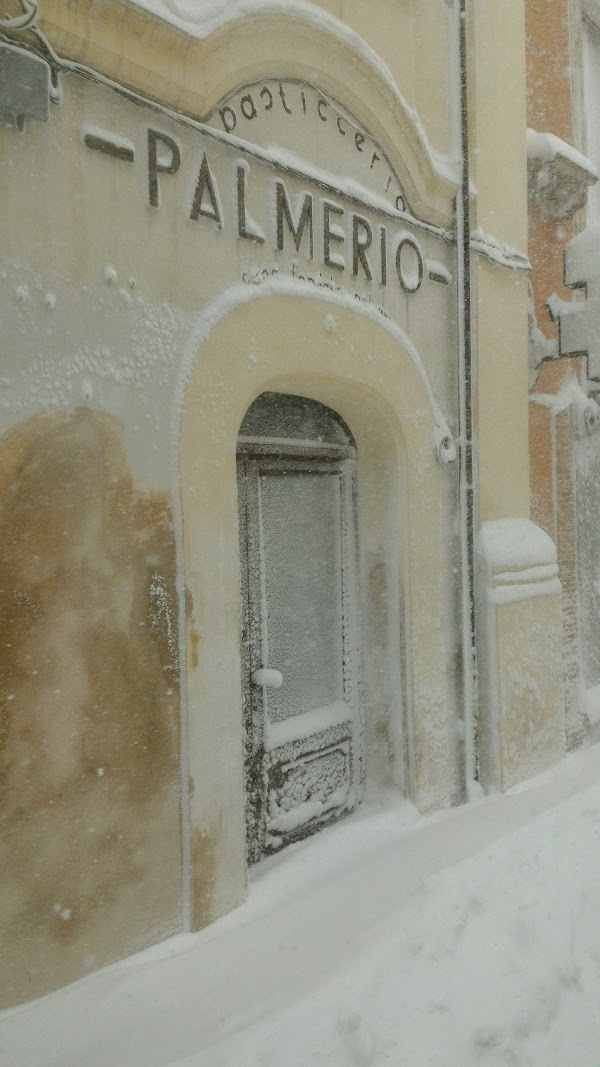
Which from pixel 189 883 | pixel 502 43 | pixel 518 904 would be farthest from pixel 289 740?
pixel 502 43

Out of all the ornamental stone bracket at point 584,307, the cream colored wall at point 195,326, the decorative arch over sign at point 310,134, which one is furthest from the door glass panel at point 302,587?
the ornamental stone bracket at point 584,307

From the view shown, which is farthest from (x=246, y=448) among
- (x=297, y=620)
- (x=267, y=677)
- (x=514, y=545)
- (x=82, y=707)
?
(x=514, y=545)

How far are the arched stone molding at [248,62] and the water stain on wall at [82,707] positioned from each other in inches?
50.3

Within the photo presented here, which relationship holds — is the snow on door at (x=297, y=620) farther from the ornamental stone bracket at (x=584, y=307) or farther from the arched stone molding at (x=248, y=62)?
the ornamental stone bracket at (x=584, y=307)

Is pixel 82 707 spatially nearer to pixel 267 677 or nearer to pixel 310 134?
pixel 267 677

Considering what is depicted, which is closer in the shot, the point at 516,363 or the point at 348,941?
the point at 348,941

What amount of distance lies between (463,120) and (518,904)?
4.32m

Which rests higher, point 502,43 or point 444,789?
point 502,43

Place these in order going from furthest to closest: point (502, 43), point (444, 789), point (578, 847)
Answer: point (502, 43)
point (444, 789)
point (578, 847)

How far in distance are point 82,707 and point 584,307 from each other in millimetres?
4496

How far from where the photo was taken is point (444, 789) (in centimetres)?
427

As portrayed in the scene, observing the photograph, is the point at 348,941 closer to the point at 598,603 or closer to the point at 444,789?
the point at 444,789

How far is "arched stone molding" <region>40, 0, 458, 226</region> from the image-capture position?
255 cm

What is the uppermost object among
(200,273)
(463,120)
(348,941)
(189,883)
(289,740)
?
(463,120)
